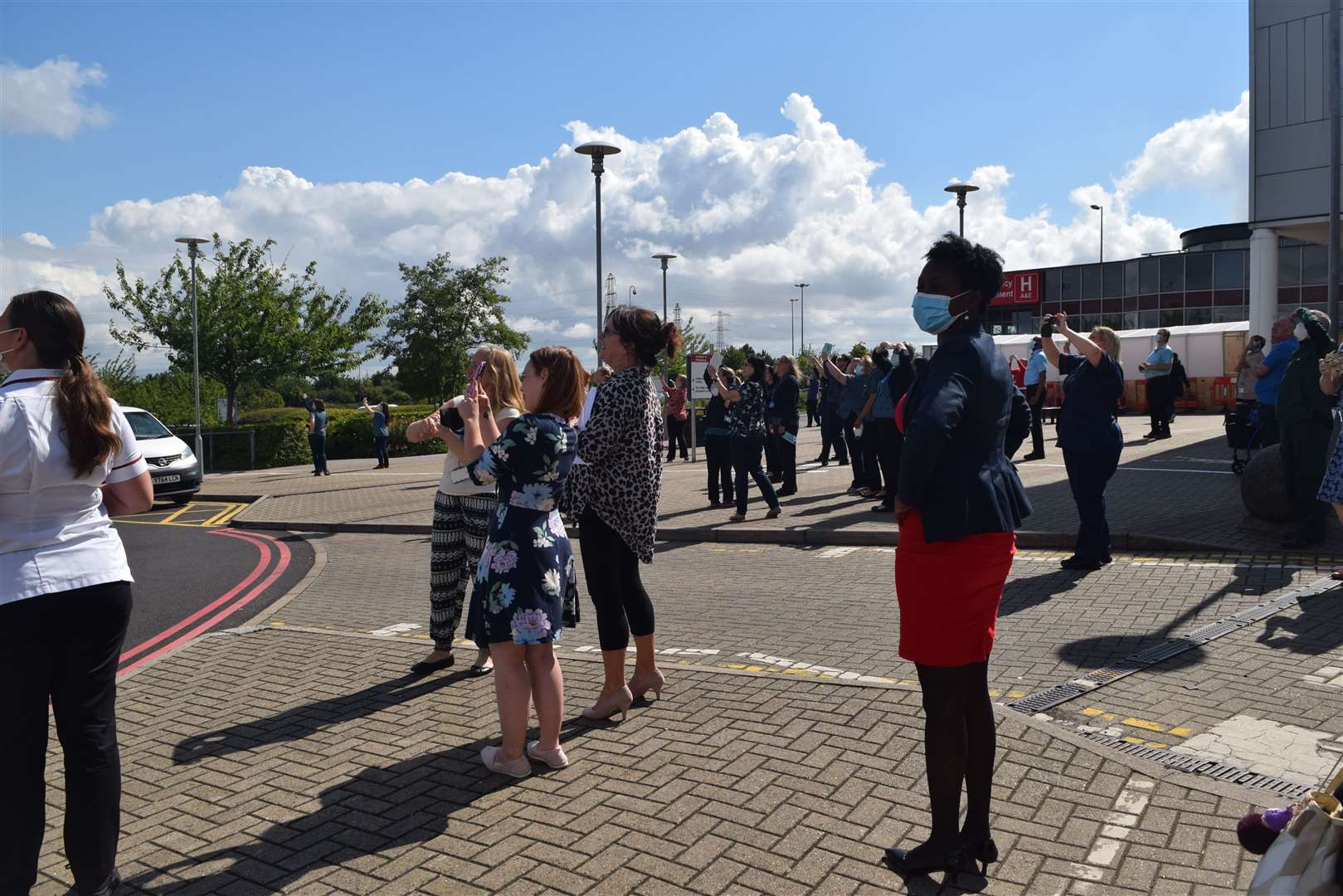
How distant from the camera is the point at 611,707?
500cm

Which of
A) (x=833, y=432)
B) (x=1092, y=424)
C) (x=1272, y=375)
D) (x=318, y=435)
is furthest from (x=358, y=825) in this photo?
(x=318, y=435)

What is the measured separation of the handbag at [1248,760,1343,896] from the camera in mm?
1921

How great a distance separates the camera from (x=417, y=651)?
258 inches

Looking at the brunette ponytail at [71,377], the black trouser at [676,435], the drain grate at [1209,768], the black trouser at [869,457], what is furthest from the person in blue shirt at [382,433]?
the drain grate at [1209,768]

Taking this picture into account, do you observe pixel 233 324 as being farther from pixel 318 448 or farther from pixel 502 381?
pixel 502 381

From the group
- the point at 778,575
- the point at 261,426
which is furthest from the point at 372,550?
the point at 261,426

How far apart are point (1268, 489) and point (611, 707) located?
7078 millimetres

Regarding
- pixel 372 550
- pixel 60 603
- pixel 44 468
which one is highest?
pixel 44 468

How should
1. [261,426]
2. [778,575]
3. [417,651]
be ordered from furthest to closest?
1. [261,426]
2. [778,575]
3. [417,651]

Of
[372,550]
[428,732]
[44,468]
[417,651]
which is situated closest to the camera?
[44,468]

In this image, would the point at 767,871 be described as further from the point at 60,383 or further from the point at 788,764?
the point at 60,383

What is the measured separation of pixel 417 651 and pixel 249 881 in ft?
9.96

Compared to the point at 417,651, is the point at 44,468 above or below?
above

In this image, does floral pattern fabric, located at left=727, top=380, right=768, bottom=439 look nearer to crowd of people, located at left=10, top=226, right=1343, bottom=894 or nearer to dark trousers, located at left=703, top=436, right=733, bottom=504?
dark trousers, located at left=703, top=436, right=733, bottom=504
